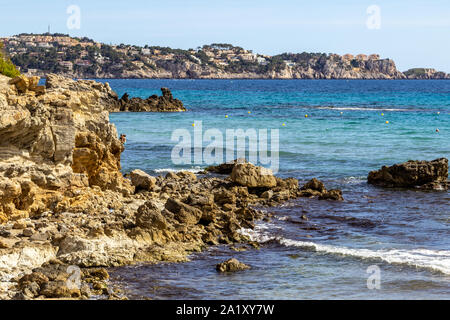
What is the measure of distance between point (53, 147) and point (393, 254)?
9191mm

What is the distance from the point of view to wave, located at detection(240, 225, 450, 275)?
14.5 meters

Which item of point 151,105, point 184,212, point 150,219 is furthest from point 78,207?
point 151,105

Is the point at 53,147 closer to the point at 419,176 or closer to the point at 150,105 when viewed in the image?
the point at 419,176

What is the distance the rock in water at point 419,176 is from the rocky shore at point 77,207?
19.9 ft

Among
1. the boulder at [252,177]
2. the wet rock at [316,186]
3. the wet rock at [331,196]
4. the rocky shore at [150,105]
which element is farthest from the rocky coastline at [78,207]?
the rocky shore at [150,105]

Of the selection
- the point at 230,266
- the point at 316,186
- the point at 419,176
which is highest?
the point at 419,176

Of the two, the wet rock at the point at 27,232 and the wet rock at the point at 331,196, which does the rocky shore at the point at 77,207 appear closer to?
the wet rock at the point at 27,232

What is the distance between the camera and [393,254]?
1545 centimetres

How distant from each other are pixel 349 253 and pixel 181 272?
4.37 meters

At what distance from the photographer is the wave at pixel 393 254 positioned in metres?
14.5

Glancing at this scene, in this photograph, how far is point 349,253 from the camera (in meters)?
15.5

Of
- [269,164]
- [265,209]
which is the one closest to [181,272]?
[265,209]

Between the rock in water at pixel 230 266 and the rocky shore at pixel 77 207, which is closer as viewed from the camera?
the rocky shore at pixel 77 207

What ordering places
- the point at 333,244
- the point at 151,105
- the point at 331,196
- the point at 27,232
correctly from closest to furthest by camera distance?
the point at 27,232, the point at 333,244, the point at 331,196, the point at 151,105
